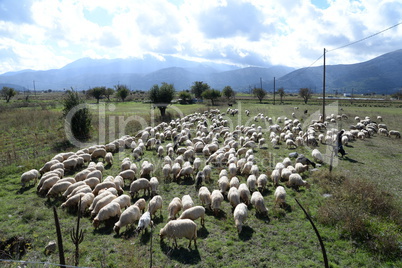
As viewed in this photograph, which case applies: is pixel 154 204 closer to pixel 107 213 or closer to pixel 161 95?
pixel 107 213

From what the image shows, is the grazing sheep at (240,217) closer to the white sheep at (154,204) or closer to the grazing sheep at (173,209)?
the grazing sheep at (173,209)

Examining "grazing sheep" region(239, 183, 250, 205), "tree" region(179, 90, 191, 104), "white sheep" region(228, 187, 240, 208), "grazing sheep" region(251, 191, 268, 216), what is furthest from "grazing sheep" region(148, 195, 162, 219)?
"tree" region(179, 90, 191, 104)

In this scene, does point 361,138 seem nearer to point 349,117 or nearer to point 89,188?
point 349,117

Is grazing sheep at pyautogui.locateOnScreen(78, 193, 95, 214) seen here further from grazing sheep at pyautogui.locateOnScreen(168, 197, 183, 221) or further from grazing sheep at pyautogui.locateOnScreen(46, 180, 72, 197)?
grazing sheep at pyautogui.locateOnScreen(168, 197, 183, 221)

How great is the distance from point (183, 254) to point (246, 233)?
2.41 metres

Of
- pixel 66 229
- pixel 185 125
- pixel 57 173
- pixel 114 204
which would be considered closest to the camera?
pixel 66 229

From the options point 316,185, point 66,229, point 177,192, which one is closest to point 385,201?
point 316,185

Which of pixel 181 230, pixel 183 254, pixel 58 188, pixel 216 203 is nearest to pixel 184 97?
pixel 58 188

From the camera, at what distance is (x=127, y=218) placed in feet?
26.8

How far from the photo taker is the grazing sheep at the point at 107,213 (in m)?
8.33

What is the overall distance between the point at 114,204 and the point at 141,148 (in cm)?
987

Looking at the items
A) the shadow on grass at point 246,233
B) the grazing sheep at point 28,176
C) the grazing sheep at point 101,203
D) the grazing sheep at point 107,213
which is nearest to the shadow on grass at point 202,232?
the shadow on grass at point 246,233

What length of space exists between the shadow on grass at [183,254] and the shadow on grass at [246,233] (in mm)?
1719

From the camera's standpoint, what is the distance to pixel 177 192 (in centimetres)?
1147
